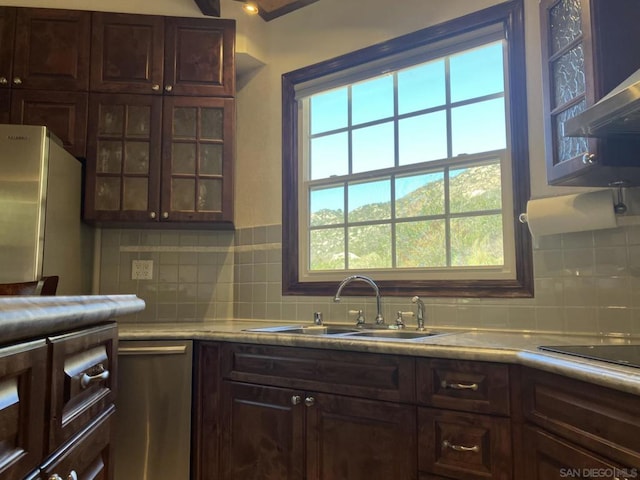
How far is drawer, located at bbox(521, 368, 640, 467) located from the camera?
1.03 metres

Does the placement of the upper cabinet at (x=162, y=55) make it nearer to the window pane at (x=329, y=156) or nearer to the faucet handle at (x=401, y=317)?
the window pane at (x=329, y=156)

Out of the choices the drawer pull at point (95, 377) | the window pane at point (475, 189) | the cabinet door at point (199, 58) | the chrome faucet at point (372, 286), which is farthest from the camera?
the cabinet door at point (199, 58)

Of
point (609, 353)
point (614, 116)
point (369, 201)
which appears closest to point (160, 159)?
point (369, 201)

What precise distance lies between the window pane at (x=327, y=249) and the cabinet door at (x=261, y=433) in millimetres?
885

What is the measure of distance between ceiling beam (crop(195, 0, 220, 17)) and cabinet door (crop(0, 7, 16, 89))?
0.99 meters

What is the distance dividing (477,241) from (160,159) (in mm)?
1721

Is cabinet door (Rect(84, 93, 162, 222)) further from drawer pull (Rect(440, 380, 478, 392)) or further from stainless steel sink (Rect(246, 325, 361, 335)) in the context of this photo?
drawer pull (Rect(440, 380, 478, 392))

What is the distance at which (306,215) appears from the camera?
2.76m

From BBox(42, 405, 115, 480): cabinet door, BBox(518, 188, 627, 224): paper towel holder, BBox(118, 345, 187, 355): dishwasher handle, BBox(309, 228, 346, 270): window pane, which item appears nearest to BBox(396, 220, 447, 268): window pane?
BBox(309, 228, 346, 270): window pane

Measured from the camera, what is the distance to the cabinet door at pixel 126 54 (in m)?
2.59

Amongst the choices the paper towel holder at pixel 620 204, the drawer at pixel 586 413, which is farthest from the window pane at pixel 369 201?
the drawer at pixel 586 413

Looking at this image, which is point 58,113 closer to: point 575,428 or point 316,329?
point 316,329

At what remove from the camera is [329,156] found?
2.77 metres

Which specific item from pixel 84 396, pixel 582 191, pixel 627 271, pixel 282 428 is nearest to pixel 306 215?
pixel 282 428
